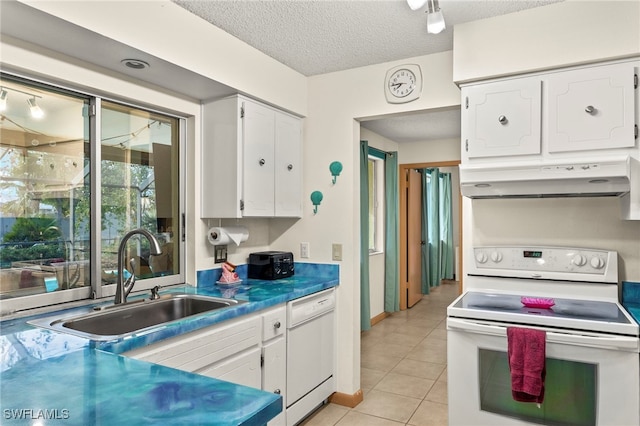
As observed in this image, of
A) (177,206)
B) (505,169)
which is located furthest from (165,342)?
(505,169)

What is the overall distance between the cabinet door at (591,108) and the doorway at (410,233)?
3502mm

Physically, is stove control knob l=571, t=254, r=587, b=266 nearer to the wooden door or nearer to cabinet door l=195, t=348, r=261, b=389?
cabinet door l=195, t=348, r=261, b=389

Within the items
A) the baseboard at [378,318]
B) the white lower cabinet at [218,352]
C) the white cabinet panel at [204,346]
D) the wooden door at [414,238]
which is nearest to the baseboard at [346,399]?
the white lower cabinet at [218,352]

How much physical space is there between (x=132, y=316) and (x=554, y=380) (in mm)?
2048

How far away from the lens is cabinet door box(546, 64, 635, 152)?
2.06 meters

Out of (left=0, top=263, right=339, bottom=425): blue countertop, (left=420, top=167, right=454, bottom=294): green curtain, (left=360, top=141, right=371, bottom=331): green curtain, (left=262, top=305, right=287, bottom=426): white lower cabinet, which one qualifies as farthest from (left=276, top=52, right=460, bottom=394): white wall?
(left=420, top=167, right=454, bottom=294): green curtain

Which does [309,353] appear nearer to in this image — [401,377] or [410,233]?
[401,377]

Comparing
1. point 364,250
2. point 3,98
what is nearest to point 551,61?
point 3,98

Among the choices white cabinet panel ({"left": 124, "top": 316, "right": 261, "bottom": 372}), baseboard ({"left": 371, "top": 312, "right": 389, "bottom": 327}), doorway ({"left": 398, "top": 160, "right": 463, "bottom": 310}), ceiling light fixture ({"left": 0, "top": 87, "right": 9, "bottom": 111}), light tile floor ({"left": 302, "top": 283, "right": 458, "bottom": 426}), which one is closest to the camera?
white cabinet panel ({"left": 124, "top": 316, "right": 261, "bottom": 372})

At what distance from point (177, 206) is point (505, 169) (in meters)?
1.97

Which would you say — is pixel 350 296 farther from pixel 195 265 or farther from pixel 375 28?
pixel 375 28

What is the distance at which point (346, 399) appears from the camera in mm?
2975

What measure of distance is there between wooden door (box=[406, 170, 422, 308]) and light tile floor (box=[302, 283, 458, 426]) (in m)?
0.64

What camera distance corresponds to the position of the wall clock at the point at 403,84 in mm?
2838
